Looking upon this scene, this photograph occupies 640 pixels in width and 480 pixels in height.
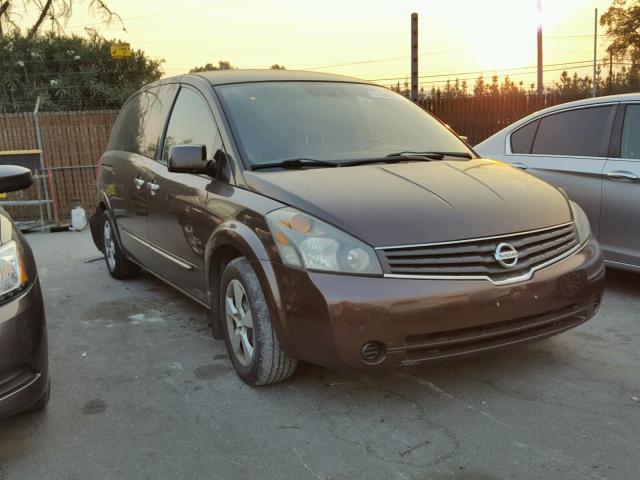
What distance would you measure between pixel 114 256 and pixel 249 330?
121 inches

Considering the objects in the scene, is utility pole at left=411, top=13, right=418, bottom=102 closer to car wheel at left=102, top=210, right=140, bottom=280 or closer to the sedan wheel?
car wheel at left=102, top=210, right=140, bottom=280

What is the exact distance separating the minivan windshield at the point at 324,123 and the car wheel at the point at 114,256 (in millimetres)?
2416

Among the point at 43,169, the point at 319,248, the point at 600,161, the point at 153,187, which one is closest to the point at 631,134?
the point at 600,161

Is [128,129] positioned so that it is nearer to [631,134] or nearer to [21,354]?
[21,354]

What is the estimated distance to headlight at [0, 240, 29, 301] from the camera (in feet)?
8.35

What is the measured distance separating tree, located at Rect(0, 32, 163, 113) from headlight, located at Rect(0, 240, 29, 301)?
1582 cm

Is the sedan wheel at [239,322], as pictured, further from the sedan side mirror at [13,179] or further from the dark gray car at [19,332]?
the sedan side mirror at [13,179]

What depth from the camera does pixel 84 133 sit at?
11617 mm

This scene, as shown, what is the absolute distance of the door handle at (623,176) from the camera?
4.57 metres

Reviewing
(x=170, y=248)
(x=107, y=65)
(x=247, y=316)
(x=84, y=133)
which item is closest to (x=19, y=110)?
(x=107, y=65)

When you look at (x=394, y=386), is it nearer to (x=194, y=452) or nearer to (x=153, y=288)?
(x=194, y=452)

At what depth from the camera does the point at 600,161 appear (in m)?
4.91

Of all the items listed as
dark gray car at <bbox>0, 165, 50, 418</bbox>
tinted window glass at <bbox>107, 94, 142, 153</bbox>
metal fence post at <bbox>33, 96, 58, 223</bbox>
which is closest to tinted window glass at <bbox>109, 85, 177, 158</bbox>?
tinted window glass at <bbox>107, 94, 142, 153</bbox>

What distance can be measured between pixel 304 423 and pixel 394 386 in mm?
594
